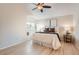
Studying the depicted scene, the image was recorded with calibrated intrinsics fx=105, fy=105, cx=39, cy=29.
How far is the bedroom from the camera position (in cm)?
165

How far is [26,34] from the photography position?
1781mm

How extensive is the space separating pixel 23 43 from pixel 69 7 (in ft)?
3.09

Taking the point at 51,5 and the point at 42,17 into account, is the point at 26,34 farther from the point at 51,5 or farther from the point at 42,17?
the point at 51,5

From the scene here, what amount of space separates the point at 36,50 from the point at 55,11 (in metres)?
0.71

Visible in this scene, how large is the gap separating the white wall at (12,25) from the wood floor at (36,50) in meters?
0.11

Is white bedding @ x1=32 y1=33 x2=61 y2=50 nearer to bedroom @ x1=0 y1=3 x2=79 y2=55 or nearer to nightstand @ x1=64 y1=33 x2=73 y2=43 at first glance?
bedroom @ x1=0 y1=3 x2=79 y2=55

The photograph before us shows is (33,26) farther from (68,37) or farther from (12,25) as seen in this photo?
(68,37)

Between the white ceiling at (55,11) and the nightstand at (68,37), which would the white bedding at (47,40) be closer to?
the nightstand at (68,37)

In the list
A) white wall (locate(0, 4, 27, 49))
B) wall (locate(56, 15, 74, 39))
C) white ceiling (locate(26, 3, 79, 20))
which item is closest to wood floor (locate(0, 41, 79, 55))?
white wall (locate(0, 4, 27, 49))

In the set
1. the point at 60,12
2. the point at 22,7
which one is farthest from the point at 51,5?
the point at 22,7

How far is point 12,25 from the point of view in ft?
5.68

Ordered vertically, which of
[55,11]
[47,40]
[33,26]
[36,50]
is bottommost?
[36,50]

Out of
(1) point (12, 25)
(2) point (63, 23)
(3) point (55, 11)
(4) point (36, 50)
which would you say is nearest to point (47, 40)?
(4) point (36, 50)

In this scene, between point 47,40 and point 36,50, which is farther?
point 47,40
